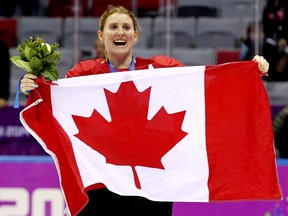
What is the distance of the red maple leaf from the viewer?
391 cm

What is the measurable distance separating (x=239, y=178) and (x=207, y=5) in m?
4.66

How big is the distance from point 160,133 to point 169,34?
4140 mm

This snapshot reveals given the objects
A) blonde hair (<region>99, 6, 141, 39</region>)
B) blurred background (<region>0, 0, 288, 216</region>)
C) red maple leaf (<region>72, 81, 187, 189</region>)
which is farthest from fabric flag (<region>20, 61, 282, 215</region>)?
blurred background (<region>0, 0, 288, 216</region>)

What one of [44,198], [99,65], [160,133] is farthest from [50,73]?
[44,198]

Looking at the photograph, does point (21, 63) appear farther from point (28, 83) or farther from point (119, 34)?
point (119, 34)

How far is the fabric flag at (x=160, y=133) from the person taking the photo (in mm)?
3902

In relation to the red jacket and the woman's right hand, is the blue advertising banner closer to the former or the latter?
the red jacket

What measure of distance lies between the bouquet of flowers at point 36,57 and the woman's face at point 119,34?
250mm

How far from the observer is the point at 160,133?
12.9ft

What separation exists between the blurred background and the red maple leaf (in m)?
2.10

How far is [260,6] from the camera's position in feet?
24.9

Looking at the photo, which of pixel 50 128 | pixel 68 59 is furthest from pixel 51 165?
pixel 68 59

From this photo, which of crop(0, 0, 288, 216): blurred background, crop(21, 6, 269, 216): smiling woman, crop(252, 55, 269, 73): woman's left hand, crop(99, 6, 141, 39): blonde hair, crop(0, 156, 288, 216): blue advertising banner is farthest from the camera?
crop(0, 0, 288, 216): blurred background

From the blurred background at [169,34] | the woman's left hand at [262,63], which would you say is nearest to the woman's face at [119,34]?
the woman's left hand at [262,63]
